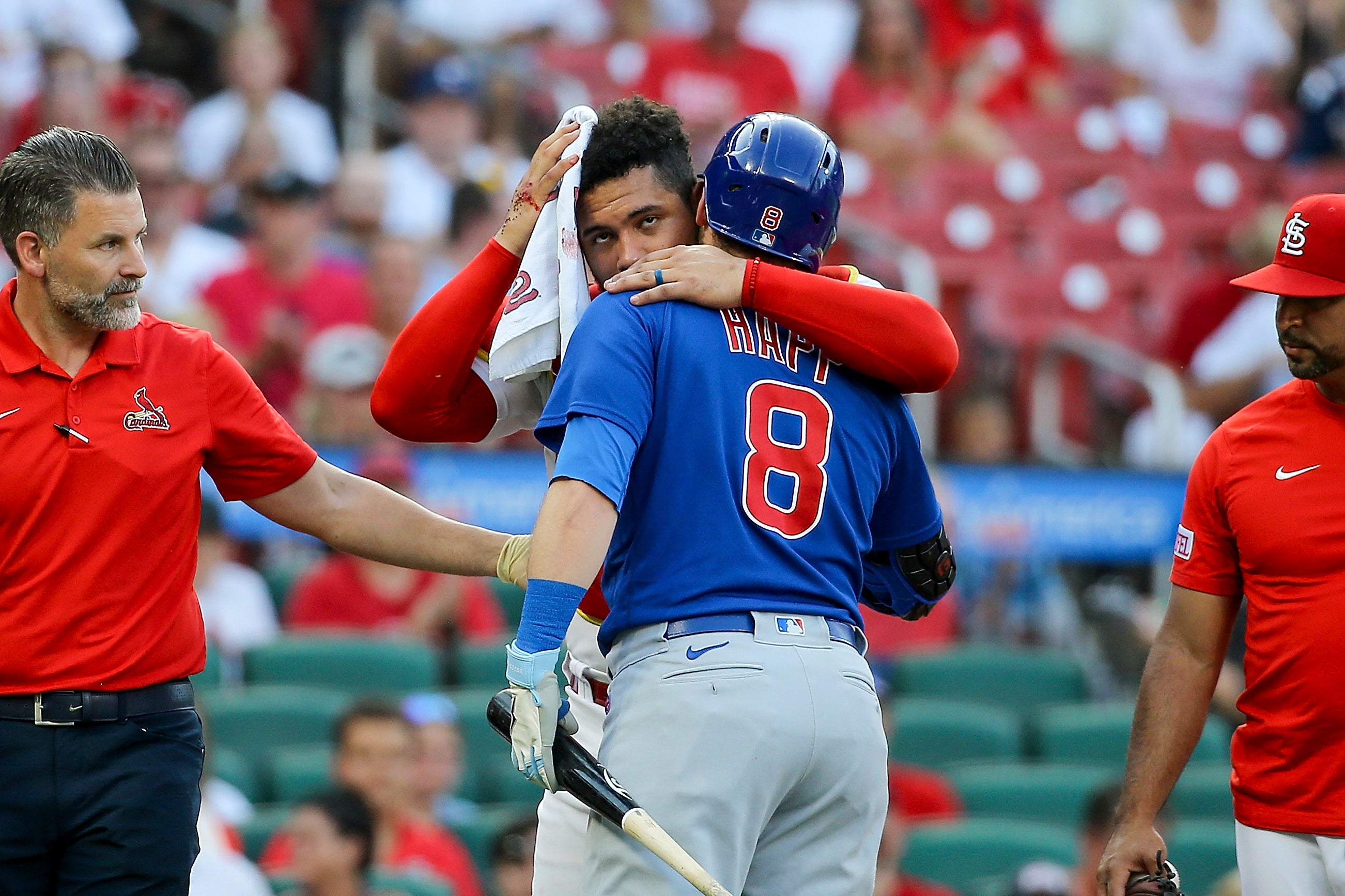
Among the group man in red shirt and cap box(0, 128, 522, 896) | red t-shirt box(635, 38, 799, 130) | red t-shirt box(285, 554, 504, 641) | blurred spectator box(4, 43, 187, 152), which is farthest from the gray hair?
red t-shirt box(635, 38, 799, 130)

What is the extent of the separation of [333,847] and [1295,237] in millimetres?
3349

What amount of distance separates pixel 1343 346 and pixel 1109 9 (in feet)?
30.0

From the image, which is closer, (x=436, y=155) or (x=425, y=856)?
(x=425, y=856)

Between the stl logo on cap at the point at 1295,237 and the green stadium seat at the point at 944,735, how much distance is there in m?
3.77

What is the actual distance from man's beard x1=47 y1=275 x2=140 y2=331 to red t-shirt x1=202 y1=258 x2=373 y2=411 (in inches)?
204

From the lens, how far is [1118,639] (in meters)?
8.16

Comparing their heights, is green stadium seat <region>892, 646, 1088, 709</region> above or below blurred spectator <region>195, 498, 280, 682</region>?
below

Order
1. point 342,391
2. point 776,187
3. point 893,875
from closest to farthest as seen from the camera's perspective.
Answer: point 776,187, point 893,875, point 342,391

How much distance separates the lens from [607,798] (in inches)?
119

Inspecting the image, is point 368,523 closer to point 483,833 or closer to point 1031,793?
Result: point 483,833

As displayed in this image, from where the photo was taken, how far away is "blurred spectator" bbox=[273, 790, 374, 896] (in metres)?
5.37

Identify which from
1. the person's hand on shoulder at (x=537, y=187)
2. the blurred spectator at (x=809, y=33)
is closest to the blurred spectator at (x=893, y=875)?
the person's hand on shoulder at (x=537, y=187)

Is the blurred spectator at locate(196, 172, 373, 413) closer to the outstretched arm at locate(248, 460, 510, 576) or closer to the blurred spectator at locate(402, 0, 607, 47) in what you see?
the blurred spectator at locate(402, 0, 607, 47)

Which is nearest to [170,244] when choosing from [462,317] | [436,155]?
[436,155]
